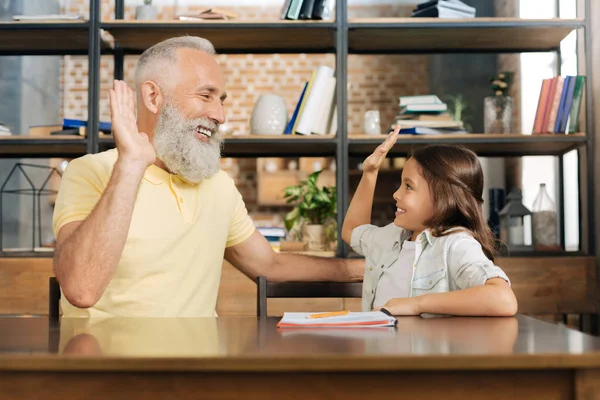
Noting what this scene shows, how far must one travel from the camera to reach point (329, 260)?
1.89 metres

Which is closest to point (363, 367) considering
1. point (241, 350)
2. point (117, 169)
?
point (241, 350)

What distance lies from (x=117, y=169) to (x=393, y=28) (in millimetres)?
1703

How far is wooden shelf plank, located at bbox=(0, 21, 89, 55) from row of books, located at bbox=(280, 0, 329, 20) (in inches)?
33.1

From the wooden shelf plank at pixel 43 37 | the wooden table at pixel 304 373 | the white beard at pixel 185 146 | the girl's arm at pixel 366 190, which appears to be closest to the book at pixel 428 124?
the girl's arm at pixel 366 190

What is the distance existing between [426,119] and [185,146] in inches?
51.6

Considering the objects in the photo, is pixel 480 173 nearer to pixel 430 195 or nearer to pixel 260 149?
pixel 430 195

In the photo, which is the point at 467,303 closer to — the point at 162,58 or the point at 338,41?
the point at 162,58

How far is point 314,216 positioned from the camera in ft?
9.64

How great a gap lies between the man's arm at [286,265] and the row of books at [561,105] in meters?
1.25

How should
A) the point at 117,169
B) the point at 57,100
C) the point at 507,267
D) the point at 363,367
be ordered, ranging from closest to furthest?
the point at 363,367
the point at 117,169
the point at 507,267
the point at 57,100

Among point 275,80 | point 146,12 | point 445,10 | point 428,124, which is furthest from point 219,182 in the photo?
point 275,80

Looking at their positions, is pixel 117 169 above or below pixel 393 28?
below

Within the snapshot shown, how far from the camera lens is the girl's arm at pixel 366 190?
1.88 metres

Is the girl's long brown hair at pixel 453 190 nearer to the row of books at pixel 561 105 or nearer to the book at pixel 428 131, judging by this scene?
the book at pixel 428 131
